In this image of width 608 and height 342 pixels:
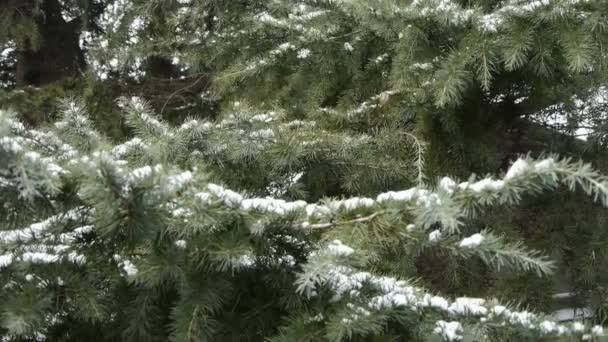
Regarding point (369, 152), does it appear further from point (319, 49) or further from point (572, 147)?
point (572, 147)

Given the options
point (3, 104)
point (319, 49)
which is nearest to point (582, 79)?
point (319, 49)

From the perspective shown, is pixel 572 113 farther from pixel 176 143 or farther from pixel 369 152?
pixel 176 143

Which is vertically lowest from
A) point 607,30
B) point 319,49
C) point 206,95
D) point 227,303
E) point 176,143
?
point 206,95

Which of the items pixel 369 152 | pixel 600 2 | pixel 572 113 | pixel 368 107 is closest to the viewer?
pixel 600 2

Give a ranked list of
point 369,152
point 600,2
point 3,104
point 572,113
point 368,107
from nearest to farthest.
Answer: point 600,2 < point 369,152 < point 368,107 < point 572,113 < point 3,104

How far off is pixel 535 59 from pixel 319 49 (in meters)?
0.99

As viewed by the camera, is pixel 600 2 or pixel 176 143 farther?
pixel 176 143

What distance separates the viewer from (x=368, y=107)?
2.47 m

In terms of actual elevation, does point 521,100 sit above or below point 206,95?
above

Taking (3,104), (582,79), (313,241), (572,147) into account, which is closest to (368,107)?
(582,79)

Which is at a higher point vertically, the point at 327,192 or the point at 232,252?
the point at 232,252

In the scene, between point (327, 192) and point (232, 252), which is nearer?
point (232, 252)

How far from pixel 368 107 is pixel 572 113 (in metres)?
1.04

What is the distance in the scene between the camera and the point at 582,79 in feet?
7.52
